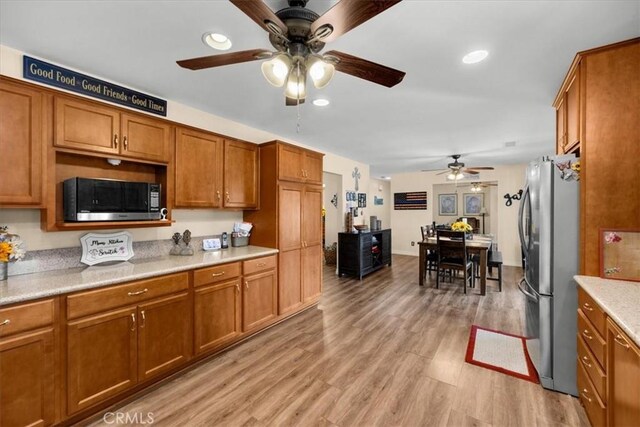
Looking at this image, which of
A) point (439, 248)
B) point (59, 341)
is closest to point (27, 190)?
point (59, 341)

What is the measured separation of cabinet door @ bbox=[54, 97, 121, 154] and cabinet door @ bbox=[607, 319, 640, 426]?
3426 mm

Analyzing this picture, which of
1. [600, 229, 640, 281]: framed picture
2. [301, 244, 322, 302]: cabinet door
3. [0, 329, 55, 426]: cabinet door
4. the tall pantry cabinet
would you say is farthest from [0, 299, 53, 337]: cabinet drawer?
[600, 229, 640, 281]: framed picture

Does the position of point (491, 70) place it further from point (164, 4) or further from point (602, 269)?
point (164, 4)

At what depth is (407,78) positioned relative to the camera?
2.34 meters

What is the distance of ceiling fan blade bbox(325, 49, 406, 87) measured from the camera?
1442 millimetres

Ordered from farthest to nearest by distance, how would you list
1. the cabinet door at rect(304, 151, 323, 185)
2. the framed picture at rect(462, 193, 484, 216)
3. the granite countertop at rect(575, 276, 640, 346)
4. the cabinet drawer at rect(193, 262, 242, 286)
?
the framed picture at rect(462, 193, 484, 216)
the cabinet door at rect(304, 151, 323, 185)
the cabinet drawer at rect(193, 262, 242, 286)
the granite countertop at rect(575, 276, 640, 346)

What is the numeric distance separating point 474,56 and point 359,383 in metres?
2.65

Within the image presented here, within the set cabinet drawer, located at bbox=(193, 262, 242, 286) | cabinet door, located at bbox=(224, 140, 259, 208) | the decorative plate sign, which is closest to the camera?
the decorative plate sign

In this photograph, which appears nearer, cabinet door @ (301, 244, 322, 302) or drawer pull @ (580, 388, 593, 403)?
drawer pull @ (580, 388, 593, 403)

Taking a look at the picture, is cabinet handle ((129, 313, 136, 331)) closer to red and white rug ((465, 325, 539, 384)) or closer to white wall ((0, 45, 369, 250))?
white wall ((0, 45, 369, 250))

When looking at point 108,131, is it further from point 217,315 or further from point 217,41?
point 217,315

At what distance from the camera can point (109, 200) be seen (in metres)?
2.21
